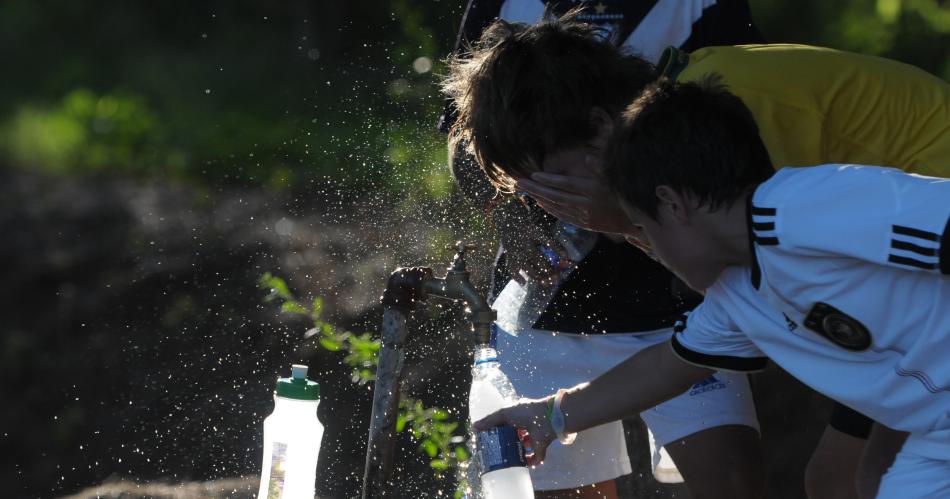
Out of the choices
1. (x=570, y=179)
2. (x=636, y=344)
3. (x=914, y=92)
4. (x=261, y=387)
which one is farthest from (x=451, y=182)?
(x=914, y=92)

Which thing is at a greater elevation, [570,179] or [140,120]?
[140,120]

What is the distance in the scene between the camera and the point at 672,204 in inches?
84.5

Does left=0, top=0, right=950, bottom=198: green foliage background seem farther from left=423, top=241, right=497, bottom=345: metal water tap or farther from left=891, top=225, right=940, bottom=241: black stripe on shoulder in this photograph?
left=891, top=225, right=940, bottom=241: black stripe on shoulder

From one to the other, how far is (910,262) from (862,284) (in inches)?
5.9

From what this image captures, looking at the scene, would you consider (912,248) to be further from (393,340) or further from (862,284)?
(393,340)

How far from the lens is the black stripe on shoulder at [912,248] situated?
1814 millimetres

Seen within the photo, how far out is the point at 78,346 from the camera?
618cm

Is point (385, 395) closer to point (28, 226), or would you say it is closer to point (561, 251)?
point (561, 251)

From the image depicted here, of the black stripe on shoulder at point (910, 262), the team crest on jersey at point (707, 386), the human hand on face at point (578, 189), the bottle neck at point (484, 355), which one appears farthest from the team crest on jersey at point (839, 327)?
the bottle neck at point (484, 355)

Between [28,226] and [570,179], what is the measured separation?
5192mm

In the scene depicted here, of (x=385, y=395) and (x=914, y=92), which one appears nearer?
(x=914, y=92)

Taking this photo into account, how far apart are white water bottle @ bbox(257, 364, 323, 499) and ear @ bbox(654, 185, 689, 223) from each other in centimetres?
98

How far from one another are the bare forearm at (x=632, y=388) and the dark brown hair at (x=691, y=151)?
1.49ft

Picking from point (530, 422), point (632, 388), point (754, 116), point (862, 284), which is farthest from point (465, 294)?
point (862, 284)
